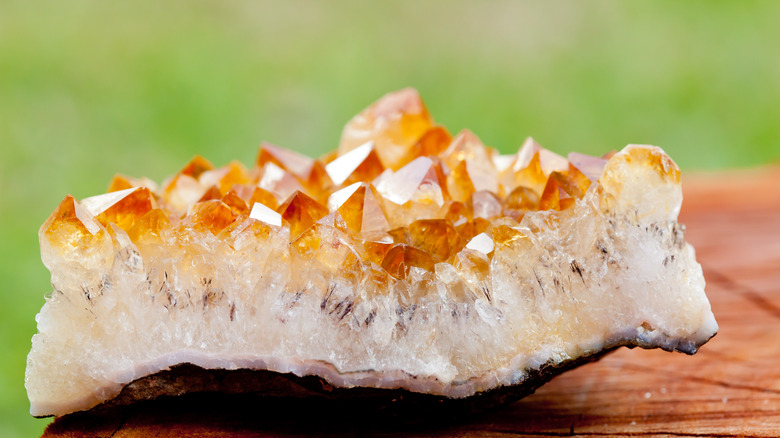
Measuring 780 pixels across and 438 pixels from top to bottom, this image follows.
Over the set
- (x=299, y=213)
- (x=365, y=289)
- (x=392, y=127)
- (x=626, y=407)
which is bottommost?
(x=626, y=407)

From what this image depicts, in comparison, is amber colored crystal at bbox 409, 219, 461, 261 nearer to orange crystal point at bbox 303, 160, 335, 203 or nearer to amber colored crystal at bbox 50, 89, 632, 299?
amber colored crystal at bbox 50, 89, 632, 299

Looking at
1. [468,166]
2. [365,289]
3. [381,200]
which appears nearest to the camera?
[365,289]

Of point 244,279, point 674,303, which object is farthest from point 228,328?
point 674,303

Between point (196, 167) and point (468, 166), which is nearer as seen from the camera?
point (468, 166)

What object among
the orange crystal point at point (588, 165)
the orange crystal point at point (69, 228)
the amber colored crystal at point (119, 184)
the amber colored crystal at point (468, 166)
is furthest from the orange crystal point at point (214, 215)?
the orange crystal point at point (588, 165)

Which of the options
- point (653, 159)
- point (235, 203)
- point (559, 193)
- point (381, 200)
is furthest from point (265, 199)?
point (653, 159)

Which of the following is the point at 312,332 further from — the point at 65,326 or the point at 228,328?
the point at 65,326

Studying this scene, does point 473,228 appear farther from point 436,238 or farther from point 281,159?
point 281,159
